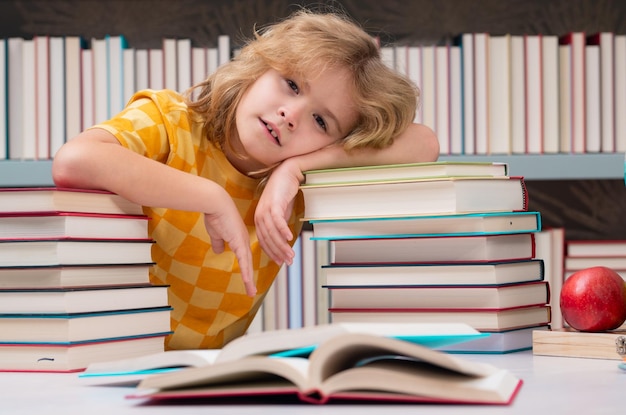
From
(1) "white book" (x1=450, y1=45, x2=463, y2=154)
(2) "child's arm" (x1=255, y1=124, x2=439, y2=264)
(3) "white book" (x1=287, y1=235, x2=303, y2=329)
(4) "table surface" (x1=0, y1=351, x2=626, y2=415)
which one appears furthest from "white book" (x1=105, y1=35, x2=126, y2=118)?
(4) "table surface" (x1=0, y1=351, x2=626, y2=415)

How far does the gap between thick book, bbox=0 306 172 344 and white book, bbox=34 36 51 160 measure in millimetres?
1188

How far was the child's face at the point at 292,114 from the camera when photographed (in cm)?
129

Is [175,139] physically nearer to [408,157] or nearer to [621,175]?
[408,157]

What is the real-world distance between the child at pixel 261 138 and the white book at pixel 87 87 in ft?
2.26

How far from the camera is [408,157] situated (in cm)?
134

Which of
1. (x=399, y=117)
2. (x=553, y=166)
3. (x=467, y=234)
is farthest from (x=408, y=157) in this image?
(x=553, y=166)

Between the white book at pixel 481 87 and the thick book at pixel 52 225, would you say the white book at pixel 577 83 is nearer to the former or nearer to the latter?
the white book at pixel 481 87

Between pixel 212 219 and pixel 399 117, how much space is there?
42 centimetres

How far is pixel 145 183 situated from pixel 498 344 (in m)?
0.48

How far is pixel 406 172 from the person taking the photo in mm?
1098

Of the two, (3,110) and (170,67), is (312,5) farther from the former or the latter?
(3,110)

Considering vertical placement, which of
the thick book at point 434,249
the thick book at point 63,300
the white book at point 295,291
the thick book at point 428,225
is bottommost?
the white book at point 295,291

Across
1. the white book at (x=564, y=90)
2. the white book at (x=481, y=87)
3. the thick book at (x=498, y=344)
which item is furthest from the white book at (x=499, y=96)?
the thick book at (x=498, y=344)

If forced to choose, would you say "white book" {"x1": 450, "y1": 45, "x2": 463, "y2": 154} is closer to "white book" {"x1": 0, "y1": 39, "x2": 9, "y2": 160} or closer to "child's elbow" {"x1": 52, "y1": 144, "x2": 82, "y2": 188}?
"white book" {"x1": 0, "y1": 39, "x2": 9, "y2": 160}
